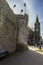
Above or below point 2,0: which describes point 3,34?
below

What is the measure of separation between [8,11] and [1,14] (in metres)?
2.53

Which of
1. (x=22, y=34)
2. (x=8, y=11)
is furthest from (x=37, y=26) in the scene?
(x=8, y=11)

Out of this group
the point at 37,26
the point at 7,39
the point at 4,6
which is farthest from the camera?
the point at 37,26

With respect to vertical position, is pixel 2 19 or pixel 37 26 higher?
pixel 37 26

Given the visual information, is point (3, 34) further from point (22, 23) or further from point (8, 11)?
point (22, 23)

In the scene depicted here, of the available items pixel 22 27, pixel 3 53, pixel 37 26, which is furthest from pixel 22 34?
pixel 37 26

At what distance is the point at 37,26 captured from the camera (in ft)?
271

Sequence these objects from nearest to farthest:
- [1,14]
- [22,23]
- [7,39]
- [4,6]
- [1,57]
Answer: [1,57] → [1,14] → [4,6] → [7,39] → [22,23]

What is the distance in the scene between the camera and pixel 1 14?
571 inches

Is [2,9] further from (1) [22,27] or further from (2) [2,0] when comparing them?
(1) [22,27]

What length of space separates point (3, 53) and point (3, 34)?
8.92 ft

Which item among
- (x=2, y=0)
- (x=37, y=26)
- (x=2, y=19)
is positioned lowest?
(x=2, y=19)

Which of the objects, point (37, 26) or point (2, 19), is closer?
point (2, 19)

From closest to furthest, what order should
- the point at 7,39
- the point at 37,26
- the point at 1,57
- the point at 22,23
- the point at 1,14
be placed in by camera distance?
the point at 1,57, the point at 1,14, the point at 7,39, the point at 22,23, the point at 37,26
